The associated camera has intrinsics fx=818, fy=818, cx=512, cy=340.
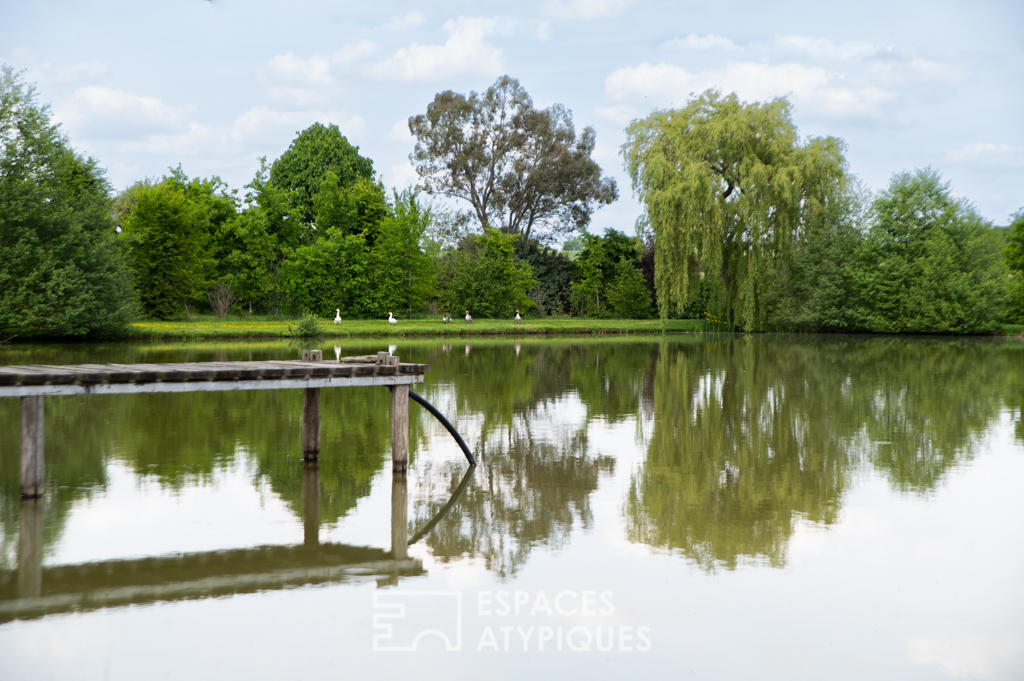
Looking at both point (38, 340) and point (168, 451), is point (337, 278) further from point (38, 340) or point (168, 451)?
point (168, 451)

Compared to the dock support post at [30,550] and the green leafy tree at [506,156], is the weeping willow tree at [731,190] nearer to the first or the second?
the green leafy tree at [506,156]

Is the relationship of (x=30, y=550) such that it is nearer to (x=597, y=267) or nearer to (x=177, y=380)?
(x=177, y=380)

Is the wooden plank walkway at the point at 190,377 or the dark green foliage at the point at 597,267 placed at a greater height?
the dark green foliage at the point at 597,267

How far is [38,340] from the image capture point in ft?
103

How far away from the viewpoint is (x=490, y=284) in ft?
152

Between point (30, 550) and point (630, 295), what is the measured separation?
1768 inches

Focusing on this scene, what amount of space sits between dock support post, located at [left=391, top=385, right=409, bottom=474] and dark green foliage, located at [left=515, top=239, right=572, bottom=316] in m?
44.0

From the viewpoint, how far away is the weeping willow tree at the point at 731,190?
35812 millimetres

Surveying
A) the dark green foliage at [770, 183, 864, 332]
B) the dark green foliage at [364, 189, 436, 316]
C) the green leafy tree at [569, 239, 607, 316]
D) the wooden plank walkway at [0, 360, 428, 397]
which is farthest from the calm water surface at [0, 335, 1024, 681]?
the green leafy tree at [569, 239, 607, 316]

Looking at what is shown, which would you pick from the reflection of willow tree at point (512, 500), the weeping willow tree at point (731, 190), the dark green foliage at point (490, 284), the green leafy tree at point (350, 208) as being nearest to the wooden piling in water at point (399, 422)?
the reflection of willow tree at point (512, 500)

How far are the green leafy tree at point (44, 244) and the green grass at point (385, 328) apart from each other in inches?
101

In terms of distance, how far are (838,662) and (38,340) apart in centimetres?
3352

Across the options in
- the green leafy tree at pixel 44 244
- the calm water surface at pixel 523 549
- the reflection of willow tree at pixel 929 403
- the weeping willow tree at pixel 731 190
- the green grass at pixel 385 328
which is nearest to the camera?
the calm water surface at pixel 523 549

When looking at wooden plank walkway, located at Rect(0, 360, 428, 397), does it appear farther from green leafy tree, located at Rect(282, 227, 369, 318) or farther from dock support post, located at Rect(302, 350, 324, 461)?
green leafy tree, located at Rect(282, 227, 369, 318)
